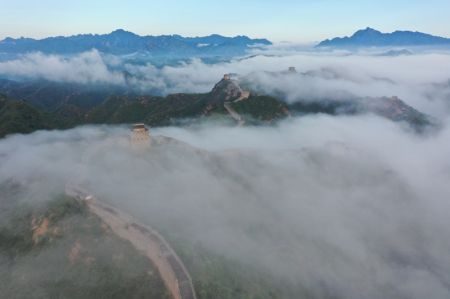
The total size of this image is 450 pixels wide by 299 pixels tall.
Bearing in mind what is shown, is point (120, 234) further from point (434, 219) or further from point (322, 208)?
point (434, 219)

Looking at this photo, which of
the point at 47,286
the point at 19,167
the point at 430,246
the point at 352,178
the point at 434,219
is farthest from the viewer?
the point at 352,178

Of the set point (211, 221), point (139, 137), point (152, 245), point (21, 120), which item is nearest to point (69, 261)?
point (152, 245)

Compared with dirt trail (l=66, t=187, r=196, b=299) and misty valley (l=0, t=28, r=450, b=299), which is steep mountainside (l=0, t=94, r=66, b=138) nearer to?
misty valley (l=0, t=28, r=450, b=299)

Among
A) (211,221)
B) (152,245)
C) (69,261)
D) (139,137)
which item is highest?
(139,137)

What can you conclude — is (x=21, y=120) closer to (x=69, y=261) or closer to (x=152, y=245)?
(x=69, y=261)

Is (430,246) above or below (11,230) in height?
below

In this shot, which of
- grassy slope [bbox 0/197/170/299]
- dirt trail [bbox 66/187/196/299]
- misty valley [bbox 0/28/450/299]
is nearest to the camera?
dirt trail [bbox 66/187/196/299]

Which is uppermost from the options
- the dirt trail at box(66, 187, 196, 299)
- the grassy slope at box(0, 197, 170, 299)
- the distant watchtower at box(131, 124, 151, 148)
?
the distant watchtower at box(131, 124, 151, 148)

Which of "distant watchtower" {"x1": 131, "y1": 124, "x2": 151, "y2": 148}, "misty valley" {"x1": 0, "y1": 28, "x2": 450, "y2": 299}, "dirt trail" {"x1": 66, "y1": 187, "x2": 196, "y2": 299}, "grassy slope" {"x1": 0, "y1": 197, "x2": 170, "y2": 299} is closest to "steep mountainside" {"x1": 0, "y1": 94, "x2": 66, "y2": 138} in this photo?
"misty valley" {"x1": 0, "y1": 28, "x2": 450, "y2": 299}

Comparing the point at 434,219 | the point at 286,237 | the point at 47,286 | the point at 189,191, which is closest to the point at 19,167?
the point at 189,191
